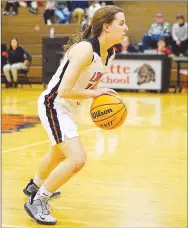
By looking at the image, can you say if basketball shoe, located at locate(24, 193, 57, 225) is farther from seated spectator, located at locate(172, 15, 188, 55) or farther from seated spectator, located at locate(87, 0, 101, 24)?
seated spectator, located at locate(87, 0, 101, 24)

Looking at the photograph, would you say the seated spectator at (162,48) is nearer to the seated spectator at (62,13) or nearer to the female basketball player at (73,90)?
the seated spectator at (62,13)

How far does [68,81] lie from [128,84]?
1260 centimetres

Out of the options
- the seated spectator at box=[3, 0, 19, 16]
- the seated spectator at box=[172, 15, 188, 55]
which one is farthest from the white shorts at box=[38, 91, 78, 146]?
the seated spectator at box=[3, 0, 19, 16]

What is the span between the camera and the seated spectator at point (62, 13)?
20656 mm

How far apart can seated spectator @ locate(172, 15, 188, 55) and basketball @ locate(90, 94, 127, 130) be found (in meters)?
13.2

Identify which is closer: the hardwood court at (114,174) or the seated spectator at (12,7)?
the hardwood court at (114,174)

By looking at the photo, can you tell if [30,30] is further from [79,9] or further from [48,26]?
[79,9]

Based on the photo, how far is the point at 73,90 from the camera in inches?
181

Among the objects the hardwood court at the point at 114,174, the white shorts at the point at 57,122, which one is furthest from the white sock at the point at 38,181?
the white shorts at the point at 57,122

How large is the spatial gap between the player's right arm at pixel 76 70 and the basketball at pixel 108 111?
0.09 meters

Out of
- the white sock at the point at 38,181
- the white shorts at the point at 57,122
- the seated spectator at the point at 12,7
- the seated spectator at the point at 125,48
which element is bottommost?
the seated spectator at the point at 125,48

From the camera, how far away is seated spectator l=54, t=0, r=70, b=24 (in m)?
20.7

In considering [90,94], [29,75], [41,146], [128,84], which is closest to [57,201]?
[90,94]

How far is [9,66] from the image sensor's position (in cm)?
1844
